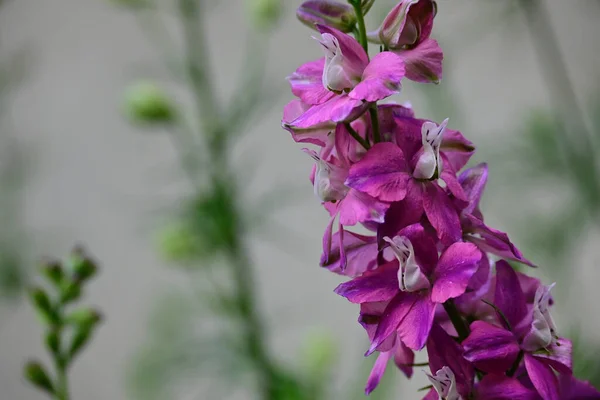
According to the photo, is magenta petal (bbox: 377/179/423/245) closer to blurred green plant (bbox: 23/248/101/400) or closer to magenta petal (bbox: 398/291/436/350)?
magenta petal (bbox: 398/291/436/350)

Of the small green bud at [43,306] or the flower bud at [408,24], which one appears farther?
the small green bud at [43,306]

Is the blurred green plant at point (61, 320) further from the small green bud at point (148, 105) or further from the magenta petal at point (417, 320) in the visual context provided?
the small green bud at point (148, 105)

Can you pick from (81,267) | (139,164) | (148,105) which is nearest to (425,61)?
(81,267)

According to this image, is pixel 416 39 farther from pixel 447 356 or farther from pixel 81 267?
pixel 81 267

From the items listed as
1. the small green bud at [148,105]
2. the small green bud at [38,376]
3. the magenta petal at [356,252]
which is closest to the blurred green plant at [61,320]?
the small green bud at [38,376]

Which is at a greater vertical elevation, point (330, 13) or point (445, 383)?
point (330, 13)
